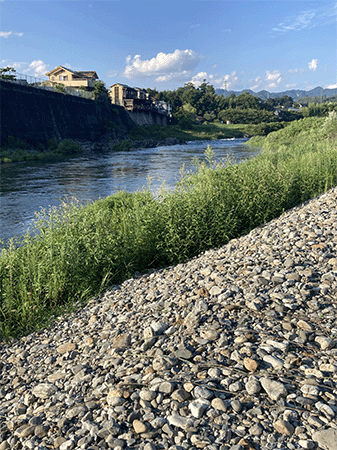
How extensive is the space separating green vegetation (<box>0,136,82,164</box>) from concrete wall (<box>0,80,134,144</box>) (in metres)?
0.88

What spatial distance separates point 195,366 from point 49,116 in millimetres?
45230

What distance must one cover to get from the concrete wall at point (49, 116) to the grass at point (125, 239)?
32.2 meters

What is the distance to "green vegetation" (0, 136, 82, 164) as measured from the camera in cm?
3208

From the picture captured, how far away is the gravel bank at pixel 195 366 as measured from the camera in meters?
2.45

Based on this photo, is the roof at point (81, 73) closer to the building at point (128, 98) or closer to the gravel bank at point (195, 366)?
the building at point (128, 98)

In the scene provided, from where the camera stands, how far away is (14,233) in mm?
11531

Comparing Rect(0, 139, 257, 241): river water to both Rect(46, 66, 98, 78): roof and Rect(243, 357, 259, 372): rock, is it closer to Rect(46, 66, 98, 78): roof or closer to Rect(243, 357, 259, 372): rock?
Rect(243, 357, 259, 372): rock

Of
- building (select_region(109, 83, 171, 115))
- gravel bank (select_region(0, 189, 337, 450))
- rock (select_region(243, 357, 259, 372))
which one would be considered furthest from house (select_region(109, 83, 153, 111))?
Result: rock (select_region(243, 357, 259, 372))

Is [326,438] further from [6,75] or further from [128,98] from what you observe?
[128,98]

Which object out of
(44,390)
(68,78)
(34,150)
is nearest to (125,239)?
(44,390)

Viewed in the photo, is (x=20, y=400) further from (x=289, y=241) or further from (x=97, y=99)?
(x=97, y=99)

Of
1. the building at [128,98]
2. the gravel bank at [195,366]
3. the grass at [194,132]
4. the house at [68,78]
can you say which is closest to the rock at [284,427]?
the gravel bank at [195,366]

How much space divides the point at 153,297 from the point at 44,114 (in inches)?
1690

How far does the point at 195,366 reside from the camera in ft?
9.82
